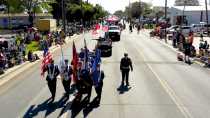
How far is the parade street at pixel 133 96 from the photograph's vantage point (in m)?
16.7

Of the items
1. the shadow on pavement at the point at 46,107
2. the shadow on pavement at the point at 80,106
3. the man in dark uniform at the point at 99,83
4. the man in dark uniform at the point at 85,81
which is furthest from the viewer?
the man in dark uniform at the point at 99,83

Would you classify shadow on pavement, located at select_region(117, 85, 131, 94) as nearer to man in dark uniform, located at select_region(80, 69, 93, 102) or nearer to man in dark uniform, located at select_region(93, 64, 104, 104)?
man in dark uniform, located at select_region(93, 64, 104, 104)

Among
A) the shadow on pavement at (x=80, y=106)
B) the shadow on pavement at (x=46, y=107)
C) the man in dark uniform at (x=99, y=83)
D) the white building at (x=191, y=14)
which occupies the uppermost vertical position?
the white building at (x=191, y=14)

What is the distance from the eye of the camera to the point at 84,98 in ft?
62.7

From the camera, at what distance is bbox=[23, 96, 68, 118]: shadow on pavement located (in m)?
16.7

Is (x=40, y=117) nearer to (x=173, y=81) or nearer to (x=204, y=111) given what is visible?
(x=204, y=111)

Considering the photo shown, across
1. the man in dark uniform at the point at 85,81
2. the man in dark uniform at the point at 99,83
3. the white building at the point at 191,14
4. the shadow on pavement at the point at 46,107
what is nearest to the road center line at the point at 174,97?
the man in dark uniform at the point at 99,83

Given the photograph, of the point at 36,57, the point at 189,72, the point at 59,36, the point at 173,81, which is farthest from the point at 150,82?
the point at 59,36

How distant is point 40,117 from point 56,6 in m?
108

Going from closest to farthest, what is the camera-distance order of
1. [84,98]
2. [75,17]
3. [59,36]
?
1. [84,98]
2. [59,36]
3. [75,17]

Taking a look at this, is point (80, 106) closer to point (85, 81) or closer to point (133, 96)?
point (85, 81)

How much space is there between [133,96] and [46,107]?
3.92 meters

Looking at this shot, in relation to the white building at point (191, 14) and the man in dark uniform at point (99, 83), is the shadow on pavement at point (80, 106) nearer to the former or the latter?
the man in dark uniform at point (99, 83)

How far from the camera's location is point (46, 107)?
1781 cm
